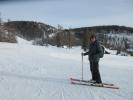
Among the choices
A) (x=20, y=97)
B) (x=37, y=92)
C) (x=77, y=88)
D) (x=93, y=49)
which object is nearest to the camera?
(x=20, y=97)

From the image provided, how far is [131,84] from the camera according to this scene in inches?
462

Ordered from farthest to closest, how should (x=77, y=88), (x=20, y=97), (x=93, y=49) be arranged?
1. (x=93, y=49)
2. (x=77, y=88)
3. (x=20, y=97)

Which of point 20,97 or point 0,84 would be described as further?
point 0,84

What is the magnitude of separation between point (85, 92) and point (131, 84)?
9.49ft

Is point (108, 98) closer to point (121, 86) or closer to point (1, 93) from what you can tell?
point (121, 86)

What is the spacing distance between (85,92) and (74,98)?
1.06 metres

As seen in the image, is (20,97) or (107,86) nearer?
(20,97)

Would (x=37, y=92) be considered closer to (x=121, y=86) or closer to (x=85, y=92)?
(x=85, y=92)

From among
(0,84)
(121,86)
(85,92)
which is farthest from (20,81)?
(121,86)

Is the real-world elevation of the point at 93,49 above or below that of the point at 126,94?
above

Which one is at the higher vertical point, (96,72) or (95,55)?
(95,55)

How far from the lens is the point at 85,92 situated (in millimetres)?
9641

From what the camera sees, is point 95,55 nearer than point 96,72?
Yes

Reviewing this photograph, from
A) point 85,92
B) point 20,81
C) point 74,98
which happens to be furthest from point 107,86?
point 20,81
